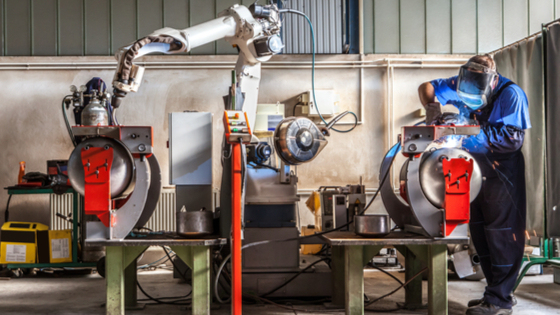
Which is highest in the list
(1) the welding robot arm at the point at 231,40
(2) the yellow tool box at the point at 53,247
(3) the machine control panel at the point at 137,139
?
(1) the welding robot arm at the point at 231,40

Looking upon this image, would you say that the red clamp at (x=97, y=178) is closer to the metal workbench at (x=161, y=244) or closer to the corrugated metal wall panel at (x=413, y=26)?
the metal workbench at (x=161, y=244)

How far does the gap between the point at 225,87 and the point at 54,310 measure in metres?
2.80

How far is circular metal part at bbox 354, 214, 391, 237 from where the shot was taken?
260cm

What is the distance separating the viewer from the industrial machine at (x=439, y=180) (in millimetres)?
2461

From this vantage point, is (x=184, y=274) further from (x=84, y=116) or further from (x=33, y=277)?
(x=33, y=277)

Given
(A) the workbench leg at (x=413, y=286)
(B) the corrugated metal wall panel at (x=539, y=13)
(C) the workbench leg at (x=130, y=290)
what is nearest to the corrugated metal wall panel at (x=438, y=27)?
(B) the corrugated metal wall panel at (x=539, y=13)

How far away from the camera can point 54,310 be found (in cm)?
301

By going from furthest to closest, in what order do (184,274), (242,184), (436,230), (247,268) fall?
(184,274), (247,268), (242,184), (436,230)

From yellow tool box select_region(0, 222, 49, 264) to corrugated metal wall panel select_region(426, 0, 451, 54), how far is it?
4320 millimetres

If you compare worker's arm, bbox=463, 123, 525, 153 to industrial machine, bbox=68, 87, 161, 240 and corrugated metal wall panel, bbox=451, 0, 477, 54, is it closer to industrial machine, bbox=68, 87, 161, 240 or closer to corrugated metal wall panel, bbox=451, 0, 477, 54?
industrial machine, bbox=68, 87, 161, 240

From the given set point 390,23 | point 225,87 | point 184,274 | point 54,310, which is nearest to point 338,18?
point 390,23

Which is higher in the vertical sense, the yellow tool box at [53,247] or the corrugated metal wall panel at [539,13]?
the corrugated metal wall panel at [539,13]

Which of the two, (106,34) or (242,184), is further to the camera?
(106,34)

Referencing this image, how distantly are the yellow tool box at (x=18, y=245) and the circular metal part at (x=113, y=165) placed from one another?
2.10m
